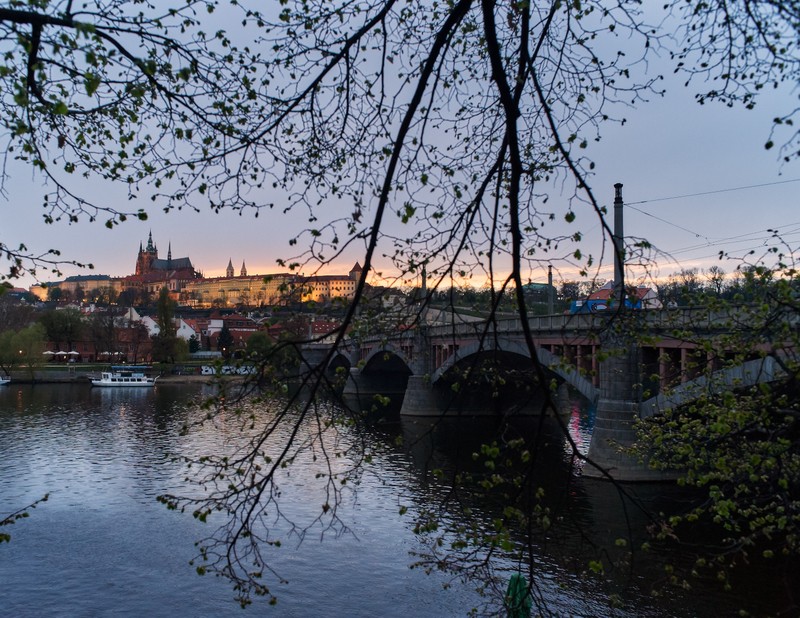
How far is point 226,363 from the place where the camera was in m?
4.67

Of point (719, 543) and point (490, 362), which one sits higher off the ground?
point (490, 362)

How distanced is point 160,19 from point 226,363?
2.55 meters

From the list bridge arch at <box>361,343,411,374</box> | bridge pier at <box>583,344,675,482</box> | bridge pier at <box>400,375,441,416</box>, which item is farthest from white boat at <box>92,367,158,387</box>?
bridge pier at <box>583,344,675,482</box>

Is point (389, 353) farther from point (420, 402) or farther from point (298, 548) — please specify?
point (420, 402)

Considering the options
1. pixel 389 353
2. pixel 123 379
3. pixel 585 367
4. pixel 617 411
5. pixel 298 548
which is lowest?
pixel 123 379

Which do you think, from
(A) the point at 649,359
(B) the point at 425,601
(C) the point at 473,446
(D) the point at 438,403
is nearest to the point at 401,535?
A: (B) the point at 425,601

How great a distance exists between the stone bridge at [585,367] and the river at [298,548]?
123 cm

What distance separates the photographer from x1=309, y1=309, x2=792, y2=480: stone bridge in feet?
16.3

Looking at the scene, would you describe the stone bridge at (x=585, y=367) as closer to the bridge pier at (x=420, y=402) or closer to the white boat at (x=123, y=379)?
the bridge pier at (x=420, y=402)

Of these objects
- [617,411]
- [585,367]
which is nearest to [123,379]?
[617,411]

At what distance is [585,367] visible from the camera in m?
17.0

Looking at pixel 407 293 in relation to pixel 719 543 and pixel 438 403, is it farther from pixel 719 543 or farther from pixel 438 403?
pixel 438 403

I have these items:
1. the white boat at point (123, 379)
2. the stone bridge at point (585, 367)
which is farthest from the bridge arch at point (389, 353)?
the white boat at point (123, 379)

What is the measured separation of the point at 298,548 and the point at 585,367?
9537mm
